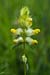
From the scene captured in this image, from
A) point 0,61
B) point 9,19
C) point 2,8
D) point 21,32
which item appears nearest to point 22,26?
point 21,32

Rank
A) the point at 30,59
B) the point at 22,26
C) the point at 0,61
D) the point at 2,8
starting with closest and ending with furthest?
1. the point at 22,26
2. the point at 0,61
3. the point at 30,59
4. the point at 2,8

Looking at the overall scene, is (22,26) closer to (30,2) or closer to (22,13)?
(22,13)

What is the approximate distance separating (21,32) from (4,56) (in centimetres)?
72

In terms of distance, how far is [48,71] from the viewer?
8.14 feet

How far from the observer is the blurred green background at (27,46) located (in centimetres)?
251

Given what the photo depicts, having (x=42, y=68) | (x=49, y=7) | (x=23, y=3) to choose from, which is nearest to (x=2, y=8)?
(x=23, y=3)

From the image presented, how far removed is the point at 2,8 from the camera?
10.3 ft

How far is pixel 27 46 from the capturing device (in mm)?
2678

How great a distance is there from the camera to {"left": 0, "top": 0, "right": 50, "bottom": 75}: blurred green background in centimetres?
251

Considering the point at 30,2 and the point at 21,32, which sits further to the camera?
the point at 30,2

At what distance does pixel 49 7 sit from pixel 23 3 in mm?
257

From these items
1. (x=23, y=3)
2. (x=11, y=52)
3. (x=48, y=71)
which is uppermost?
(x=23, y=3)

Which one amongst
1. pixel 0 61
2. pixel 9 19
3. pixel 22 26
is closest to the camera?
pixel 22 26

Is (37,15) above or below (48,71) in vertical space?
above
